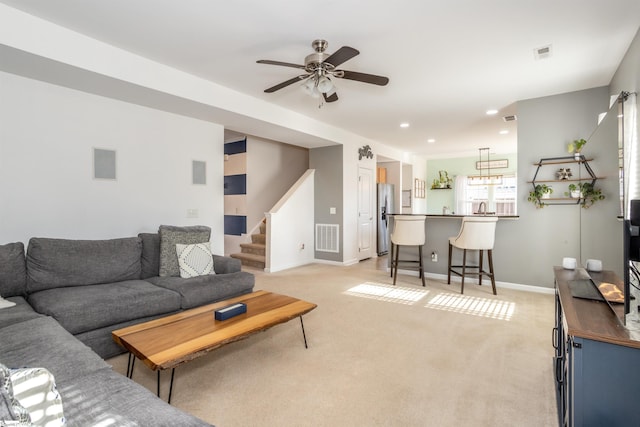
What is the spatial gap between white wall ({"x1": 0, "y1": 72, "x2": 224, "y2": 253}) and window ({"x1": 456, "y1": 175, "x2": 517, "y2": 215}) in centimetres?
716

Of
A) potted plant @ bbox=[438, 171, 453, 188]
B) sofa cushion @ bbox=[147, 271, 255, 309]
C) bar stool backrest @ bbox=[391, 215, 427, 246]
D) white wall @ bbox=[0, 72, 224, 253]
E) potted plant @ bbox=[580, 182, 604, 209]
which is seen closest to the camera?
potted plant @ bbox=[580, 182, 604, 209]

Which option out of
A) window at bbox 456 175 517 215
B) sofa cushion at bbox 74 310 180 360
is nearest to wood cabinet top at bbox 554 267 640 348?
sofa cushion at bbox 74 310 180 360

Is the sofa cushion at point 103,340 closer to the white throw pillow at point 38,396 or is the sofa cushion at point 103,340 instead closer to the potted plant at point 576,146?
the white throw pillow at point 38,396

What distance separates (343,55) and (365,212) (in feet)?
15.2

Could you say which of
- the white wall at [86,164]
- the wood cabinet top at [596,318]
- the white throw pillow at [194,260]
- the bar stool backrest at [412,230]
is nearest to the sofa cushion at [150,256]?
the white throw pillow at [194,260]

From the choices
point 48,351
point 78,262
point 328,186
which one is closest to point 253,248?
point 328,186

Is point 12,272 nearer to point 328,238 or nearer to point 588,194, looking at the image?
point 328,238

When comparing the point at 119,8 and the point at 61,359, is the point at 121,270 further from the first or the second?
the point at 119,8

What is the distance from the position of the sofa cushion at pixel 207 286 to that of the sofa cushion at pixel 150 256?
0.11 metres

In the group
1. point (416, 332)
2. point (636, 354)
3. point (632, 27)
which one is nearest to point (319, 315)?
point (416, 332)

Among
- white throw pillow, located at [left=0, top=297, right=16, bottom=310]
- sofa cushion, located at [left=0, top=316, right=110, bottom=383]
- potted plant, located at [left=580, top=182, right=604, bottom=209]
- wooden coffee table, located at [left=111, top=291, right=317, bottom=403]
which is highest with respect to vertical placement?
potted plant, located at [left=580, top=182, right=604, bottom=209]

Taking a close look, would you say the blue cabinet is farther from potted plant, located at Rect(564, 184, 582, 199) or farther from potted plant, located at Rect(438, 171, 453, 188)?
potted plant, located at Rect(438, 171, 453, 188)

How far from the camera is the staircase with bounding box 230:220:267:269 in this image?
5.90 meters

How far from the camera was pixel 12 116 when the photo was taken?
295 cm
